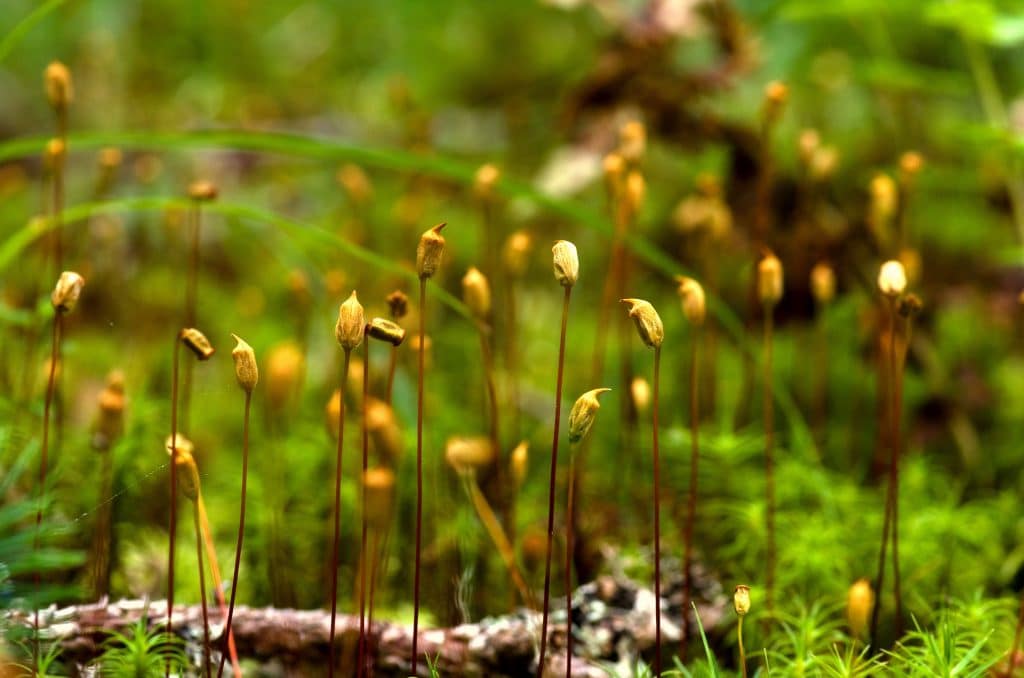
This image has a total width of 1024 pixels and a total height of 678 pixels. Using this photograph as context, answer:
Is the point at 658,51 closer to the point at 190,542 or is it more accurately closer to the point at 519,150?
the point at 519,150

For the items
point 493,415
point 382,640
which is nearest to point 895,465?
point 493,415

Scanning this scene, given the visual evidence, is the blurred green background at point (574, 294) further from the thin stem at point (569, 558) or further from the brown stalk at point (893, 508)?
the thin stem at point (569, 558)

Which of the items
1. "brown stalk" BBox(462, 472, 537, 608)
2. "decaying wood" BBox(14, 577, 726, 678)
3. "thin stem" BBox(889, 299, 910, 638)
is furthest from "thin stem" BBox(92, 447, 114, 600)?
"thin stem" BBox(889, 299, 910, 638)

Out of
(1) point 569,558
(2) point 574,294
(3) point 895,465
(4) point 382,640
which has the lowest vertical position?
(4) point 382,640

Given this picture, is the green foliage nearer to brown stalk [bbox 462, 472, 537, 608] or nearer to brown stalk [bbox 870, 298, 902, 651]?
brown stalk [bbox 462, 472, 537, 608]

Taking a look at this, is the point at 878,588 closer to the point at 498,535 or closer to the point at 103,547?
the point at 498,535

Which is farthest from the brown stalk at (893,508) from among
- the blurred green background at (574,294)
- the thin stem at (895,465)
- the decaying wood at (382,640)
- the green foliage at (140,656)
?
the green foliage at (140,656)

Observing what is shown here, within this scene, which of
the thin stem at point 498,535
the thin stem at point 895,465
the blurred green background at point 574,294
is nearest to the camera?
the thin stem at point 895,465

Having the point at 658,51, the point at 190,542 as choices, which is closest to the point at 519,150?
the point at 658,51
